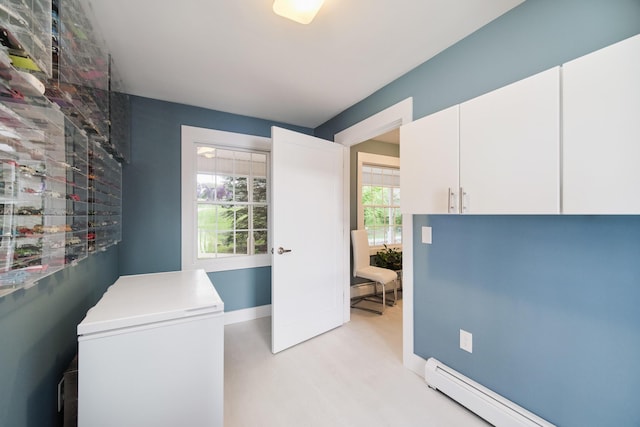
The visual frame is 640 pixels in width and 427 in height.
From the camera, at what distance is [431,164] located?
1615 millimetres

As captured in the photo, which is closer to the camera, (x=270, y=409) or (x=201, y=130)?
(x=270, y=409)

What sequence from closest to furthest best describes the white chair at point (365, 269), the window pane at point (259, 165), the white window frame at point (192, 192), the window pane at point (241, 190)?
the white window frame at point (192, 192) → the window pane at point (241, 190) → the window pane at point (259, 165) → the white chair at point (365, 269)

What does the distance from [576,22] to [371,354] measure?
2.60 meters

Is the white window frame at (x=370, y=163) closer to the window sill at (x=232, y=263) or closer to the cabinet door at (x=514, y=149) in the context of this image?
the window sill at (x=232, y=263)

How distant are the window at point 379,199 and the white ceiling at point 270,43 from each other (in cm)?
172

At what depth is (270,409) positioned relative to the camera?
163 centimetres

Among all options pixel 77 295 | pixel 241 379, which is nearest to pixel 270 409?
pixel 241 379

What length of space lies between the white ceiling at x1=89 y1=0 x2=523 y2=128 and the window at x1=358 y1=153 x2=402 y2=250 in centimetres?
172

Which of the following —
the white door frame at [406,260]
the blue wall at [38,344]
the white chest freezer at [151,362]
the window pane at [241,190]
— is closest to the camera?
the blue wall at [38,344]

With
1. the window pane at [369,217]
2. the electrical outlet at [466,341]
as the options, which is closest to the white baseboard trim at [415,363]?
the electrical outlet at [466,341]

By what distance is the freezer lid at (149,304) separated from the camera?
1.06 m

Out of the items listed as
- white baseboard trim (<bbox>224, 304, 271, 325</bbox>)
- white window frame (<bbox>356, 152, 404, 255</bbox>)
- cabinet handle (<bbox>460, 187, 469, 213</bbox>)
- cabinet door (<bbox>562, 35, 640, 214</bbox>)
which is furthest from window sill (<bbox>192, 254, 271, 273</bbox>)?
cabinet door (<bbox>562, 35, 640, 214</bbox>)

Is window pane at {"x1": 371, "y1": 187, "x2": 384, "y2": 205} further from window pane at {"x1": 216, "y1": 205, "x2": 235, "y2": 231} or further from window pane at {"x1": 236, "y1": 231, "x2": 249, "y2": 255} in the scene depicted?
window pane at {"x1": 216, "y1": 205, "x2": 235, "y2": 231}

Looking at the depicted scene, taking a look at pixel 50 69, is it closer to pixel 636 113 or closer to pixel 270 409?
pixel 270 409
